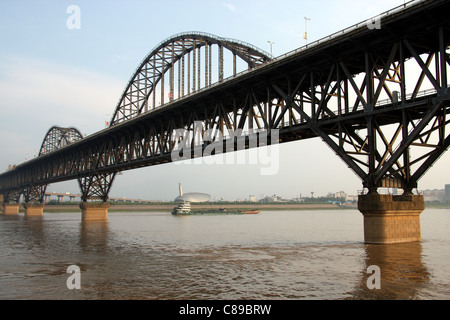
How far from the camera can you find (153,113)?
55.2 metres

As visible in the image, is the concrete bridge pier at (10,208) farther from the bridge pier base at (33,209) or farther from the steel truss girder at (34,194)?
the bridge pier base at (33,209)

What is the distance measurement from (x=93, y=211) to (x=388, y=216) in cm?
6750

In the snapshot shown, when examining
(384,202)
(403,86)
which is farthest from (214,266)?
(403,86)

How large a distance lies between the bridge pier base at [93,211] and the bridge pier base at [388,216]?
6591cm

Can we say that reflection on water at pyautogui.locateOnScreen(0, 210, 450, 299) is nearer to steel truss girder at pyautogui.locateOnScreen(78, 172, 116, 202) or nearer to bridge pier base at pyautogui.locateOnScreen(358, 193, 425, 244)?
bridge pier base at pyautogui.locateOnScreen(358, 193, 425, 244)

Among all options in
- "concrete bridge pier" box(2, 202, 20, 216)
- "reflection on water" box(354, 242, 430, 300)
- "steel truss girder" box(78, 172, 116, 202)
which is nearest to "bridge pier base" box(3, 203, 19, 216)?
"concrete bridge pier" box(2, 202, 20, 216)

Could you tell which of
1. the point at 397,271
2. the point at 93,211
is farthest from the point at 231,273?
the point at 93,211

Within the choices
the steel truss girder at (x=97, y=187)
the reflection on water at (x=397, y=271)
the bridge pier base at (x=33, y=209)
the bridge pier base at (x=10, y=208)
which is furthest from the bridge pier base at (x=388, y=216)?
the bridge pier base at (x=10, y=208)

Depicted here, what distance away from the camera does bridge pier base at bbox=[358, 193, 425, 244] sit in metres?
27.4

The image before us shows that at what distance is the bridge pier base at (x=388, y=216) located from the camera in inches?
1079

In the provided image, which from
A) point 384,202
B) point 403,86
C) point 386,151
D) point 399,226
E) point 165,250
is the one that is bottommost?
point 165,250

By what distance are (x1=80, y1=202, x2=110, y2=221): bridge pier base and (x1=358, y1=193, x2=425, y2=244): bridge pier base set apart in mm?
65906
